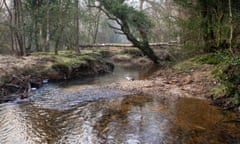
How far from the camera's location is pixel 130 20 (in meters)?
17.9

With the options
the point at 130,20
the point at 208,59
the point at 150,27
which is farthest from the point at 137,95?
the point at 150,27

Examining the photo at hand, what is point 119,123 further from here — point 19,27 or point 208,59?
point 19,27

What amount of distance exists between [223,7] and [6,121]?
9.12 m

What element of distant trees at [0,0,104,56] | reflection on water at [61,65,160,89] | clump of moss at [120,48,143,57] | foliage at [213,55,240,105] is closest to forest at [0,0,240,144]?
foliage at [213,55,240,105]

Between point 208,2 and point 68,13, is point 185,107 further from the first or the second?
point 68,13

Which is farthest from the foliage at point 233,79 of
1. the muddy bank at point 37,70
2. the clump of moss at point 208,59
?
the muddy bank at point 37,70

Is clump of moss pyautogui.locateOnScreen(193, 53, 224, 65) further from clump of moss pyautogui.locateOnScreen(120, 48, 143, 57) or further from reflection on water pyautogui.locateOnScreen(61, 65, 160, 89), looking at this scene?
clump of moss pyautogui.locateOnScreen(120, 48, 143, 57)

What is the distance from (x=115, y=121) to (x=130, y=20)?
12343 mm

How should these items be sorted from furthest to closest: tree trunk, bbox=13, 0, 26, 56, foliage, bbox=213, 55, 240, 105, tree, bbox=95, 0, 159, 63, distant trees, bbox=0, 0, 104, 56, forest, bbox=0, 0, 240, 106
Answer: tree, bbox=95, 0, 159, 63 → distant trees, bbox=0, 0, 104, 56 → tree trunk, bbox=13, 0, 26, 56 → forest, bbox=0, 0, 240, 106 → foliage, bbox=213, 55, 240, 105

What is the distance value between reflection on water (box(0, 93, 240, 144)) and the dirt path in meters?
0.79

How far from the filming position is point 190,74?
11.3 m

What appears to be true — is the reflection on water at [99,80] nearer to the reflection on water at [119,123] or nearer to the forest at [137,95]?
the forest at [137,95]

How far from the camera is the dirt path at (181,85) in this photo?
30.3 ft

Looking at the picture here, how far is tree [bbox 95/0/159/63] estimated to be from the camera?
17.1m
